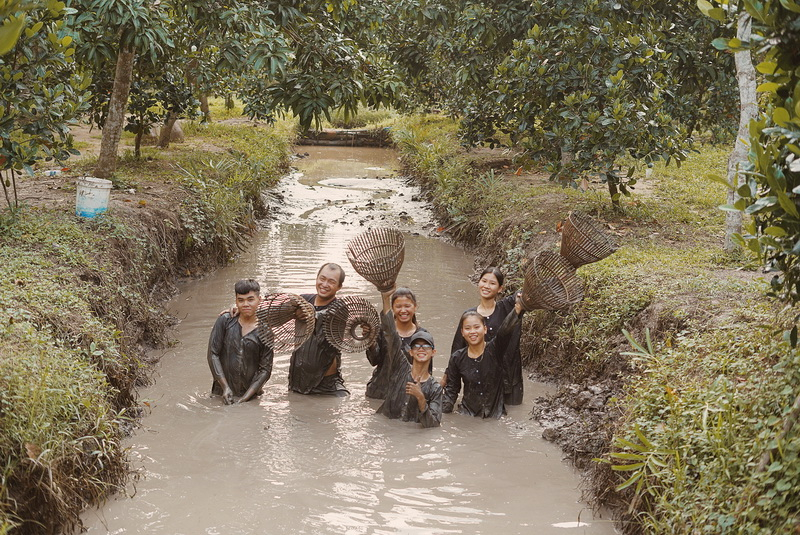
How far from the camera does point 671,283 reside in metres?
6.54

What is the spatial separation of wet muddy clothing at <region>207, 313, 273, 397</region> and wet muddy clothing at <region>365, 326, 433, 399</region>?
813 millimetres

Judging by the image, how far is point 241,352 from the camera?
20.4ft

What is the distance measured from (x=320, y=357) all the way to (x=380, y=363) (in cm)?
49

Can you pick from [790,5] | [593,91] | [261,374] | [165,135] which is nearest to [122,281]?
[261,374]

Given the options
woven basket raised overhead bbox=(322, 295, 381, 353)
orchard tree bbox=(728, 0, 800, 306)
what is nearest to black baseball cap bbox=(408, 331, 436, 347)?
woven basket raised overhead bbox=(322, 295, 381, 353)

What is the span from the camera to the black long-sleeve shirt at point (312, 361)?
6.41 m

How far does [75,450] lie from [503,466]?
2694 mm

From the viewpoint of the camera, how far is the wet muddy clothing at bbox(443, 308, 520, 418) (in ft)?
20.3

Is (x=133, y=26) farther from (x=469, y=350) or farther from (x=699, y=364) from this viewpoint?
(x=699, y=364)

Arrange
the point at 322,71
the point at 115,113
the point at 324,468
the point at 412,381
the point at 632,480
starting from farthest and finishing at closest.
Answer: the point at 115,113
the point at 322,71
the point at 412,381
the point at 324,468
the point at 632,480

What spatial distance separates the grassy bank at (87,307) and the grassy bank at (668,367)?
2764mm

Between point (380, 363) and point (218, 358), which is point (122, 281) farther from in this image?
point (380, 363)

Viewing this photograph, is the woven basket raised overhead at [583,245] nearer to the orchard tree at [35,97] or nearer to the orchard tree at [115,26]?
the orchard tree at [115,26]

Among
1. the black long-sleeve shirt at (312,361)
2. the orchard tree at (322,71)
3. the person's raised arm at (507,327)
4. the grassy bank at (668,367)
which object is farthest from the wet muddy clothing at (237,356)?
the grassy bank at (668,367)
